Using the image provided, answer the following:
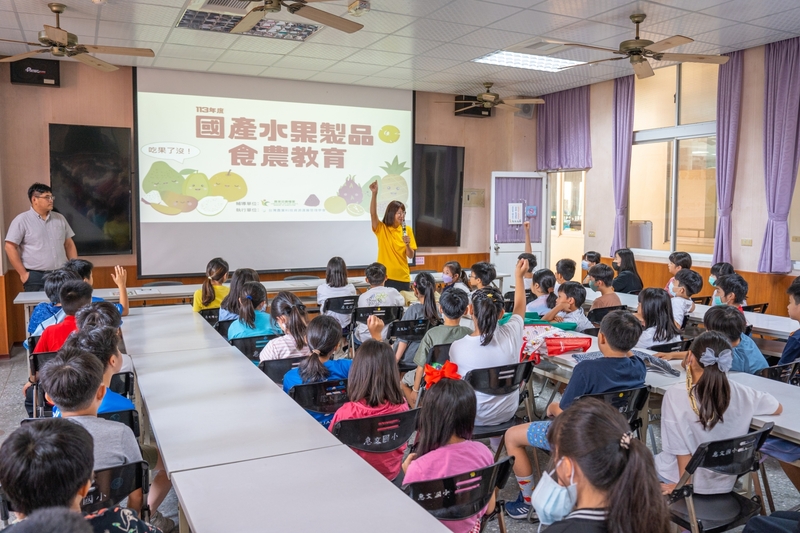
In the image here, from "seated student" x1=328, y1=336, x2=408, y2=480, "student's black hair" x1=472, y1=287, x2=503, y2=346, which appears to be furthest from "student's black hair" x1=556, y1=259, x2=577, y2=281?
"seated student" x1=328, y1=336, x2=408, y2=480

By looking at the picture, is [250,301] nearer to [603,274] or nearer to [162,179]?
[603,274]

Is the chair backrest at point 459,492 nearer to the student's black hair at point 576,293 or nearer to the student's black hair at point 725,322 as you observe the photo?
the student's black hair at point 725,322

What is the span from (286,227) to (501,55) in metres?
3.40

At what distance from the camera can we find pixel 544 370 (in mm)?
3707

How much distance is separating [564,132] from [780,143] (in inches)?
125

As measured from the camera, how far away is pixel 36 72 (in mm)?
6590

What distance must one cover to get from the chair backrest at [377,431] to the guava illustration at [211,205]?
228 inches

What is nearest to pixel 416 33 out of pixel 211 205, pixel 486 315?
pixel 211 205

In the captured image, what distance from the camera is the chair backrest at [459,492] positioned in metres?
1.82

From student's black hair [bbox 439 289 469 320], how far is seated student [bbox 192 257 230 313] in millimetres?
2185

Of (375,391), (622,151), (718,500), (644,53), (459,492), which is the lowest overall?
(718,500)

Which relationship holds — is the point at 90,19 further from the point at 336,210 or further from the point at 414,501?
the point at 414,501

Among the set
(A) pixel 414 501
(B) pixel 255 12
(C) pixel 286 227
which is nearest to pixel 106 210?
(C) pixel 286 227

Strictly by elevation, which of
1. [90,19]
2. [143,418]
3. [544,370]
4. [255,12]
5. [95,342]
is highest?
[90,19]
